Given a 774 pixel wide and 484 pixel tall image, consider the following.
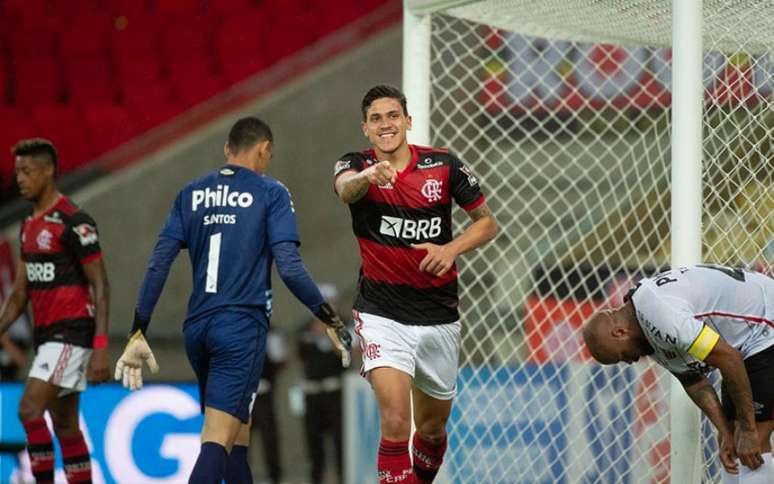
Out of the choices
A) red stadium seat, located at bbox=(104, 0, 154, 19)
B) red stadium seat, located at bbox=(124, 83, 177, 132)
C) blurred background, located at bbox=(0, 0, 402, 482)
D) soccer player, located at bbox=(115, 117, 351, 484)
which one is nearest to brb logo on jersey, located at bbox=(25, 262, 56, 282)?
soccer player, located at bbox=(115, 117, 351, 484)

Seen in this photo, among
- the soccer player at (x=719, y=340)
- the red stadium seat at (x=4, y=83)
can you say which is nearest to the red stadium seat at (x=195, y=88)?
the red stadium seat at (x=4, y=83)

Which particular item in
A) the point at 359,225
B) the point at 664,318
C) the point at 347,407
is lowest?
the point at 347,407

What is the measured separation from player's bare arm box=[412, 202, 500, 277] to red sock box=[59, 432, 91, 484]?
2569mm

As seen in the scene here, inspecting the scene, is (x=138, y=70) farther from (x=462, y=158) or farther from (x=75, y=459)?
(x=75, y=459)

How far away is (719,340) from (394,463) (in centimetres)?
148

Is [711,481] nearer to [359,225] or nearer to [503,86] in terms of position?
[359,225]

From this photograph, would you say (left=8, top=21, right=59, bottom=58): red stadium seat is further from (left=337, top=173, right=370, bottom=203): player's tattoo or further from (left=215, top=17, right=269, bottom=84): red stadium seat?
(left=337, top=173, right=370, bottom=203): player's tattoo

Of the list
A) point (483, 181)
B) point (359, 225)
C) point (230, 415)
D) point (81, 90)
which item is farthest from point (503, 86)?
point (81, 90)

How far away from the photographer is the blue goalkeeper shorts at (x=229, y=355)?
5598 mm

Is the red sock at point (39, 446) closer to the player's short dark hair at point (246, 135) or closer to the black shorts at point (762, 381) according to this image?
the player's short dark hair at point (246, 135)

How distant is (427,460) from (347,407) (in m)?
4.76

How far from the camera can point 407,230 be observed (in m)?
5.64

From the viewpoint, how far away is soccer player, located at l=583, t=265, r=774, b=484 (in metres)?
4.81

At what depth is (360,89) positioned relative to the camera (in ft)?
38.6
